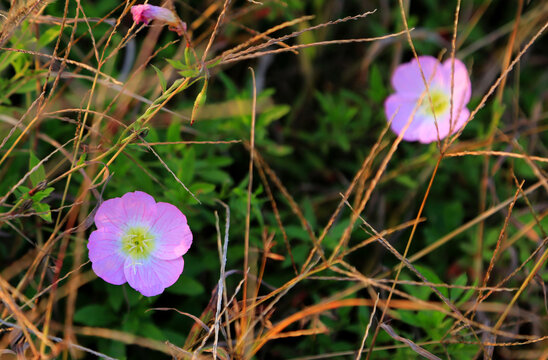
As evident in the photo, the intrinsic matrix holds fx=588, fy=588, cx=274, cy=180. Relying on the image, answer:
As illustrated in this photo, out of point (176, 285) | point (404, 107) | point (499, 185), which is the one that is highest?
point (404, 107)

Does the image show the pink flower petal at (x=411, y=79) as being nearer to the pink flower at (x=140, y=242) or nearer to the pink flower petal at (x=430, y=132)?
the pink flower petal at (x=430, y=132)

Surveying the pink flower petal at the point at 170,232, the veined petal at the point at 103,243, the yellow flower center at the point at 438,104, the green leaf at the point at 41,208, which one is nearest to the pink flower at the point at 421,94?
the yellow flower center at the point at 438,104

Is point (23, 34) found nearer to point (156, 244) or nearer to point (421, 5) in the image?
point (156, 244)

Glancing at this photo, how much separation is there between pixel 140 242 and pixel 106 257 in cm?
10

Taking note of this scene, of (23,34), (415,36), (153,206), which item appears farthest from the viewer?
(415,36)

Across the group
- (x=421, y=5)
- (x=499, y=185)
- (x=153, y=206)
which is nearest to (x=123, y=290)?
(x=153, y=206)

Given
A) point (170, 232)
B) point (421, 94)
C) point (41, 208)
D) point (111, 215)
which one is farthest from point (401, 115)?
point (41, 208)

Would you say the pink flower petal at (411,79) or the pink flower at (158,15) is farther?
the pink flower petal at (411,79)

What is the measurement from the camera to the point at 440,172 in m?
2.08

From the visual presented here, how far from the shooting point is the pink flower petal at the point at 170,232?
4.26ft

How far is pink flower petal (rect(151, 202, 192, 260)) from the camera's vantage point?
130 centimetres

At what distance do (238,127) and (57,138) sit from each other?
536 mm

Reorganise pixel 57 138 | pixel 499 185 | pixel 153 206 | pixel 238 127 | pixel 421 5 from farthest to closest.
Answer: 1. pixel 421 5
2. pixel 499 185
3. pixel 238 127
4. pixel 57 138
5. pixel 153 206

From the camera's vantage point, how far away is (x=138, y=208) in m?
1.32
